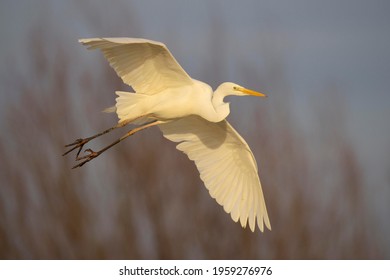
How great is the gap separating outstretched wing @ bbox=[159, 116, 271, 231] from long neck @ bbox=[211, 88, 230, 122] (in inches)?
11.6

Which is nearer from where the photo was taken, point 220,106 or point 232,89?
point 220,106

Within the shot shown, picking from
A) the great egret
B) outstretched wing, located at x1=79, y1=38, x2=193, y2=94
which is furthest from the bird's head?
outstretched wing, located at x1=79, y1=38, x2=193, y2=94

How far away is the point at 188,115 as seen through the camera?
17.8 ft

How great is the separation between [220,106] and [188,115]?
22cm

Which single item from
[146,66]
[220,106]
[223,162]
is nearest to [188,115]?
[220,106]

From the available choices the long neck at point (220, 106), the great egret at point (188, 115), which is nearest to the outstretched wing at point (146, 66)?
the great egret at point (188, 115)

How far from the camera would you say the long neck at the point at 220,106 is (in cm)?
529

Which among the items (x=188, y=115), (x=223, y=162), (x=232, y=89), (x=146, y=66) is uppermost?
(x=146, y=66)

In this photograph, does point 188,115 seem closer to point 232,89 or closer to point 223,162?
point 232,89

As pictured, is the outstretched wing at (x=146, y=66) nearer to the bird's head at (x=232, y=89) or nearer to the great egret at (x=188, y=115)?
the great egret at (x=188, y=115)

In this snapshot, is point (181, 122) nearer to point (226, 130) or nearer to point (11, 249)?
point (226, 130)

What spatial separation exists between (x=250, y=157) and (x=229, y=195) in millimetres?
282

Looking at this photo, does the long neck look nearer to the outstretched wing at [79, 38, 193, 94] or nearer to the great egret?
the great egret

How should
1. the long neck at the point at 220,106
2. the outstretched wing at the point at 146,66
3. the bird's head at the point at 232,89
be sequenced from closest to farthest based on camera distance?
the outstretched wing at the point at 146,66, the long neck at the point at 220,106, the bird's head at the point at 232,89
